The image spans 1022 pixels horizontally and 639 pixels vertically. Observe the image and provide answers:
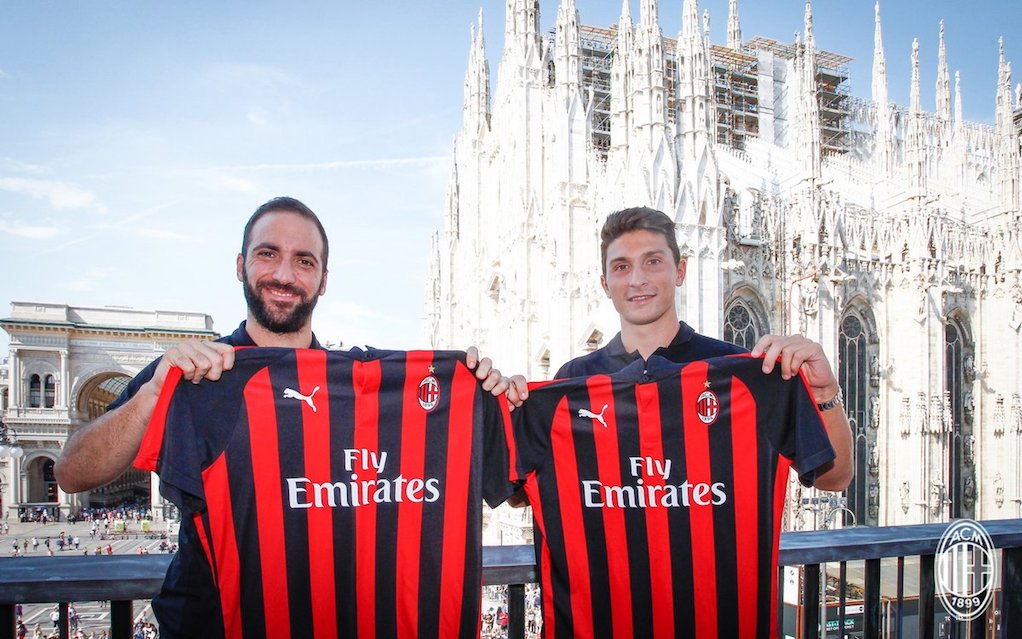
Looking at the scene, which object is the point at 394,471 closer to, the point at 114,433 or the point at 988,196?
the point at 114,433

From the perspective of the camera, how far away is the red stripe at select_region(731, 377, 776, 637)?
3049 millimetres

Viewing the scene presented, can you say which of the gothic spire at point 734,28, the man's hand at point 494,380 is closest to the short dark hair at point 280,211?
the man's hand at point 494,380

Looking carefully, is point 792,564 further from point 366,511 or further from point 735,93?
point 735,93

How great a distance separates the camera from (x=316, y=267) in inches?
124

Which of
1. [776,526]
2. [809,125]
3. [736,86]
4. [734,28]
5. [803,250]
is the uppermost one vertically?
[734,28]

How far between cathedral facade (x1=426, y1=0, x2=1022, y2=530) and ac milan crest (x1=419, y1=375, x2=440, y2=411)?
637 inches

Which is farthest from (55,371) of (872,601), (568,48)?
(872,601)

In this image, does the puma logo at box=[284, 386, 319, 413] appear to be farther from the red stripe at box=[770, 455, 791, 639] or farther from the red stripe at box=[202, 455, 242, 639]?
the red stripe at box=[770, 455, 791, 639]

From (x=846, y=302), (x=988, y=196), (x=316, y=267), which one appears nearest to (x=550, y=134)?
(x=846, y=302)

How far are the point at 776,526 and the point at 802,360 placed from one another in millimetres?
709

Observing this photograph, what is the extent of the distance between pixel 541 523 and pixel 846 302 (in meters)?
23.4

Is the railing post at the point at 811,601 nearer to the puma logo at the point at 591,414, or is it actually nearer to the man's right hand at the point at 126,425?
the puma logo at the point at 591,414

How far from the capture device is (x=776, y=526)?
307cm

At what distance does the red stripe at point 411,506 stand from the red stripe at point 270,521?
1.45 feet
